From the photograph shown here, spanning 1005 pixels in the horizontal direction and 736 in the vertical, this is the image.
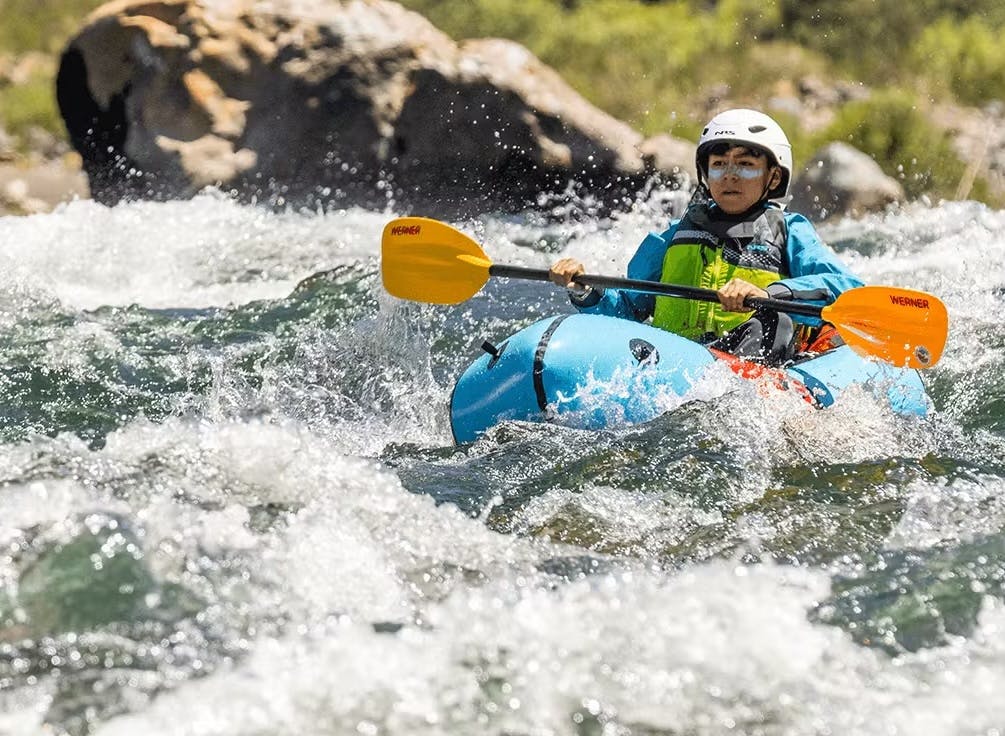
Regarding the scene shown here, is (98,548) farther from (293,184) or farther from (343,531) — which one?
(293,184)

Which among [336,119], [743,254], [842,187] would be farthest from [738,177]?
[842,187]

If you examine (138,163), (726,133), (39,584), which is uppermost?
(726,133)

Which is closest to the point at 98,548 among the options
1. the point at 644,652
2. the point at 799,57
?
the point at 644,652

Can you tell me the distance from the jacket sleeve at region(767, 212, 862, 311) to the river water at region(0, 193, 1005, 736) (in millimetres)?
418

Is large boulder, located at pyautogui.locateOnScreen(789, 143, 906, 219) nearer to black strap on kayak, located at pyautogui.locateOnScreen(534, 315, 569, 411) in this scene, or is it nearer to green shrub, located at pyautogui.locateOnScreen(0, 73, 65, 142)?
black strap on kayak, located at pyautogui.locateOnScreen(534, 315, 569, 411)

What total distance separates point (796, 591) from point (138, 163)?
7570 mm

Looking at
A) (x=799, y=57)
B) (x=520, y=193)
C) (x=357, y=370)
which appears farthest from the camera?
(x=799, y=57)

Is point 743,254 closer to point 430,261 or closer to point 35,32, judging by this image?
point 430,261

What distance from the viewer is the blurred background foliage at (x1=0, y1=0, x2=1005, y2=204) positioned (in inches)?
448

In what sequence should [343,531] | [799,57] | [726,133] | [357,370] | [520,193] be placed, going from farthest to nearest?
[799,57], [520,193], [357,370], [726,133], [343,531]

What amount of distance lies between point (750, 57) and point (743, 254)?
430 inches

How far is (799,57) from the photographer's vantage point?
15.3m

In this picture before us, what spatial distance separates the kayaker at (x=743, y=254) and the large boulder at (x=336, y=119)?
15.1ft

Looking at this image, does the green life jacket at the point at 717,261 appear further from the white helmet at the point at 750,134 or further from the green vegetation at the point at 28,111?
the green vegetation at the point at 28,111
